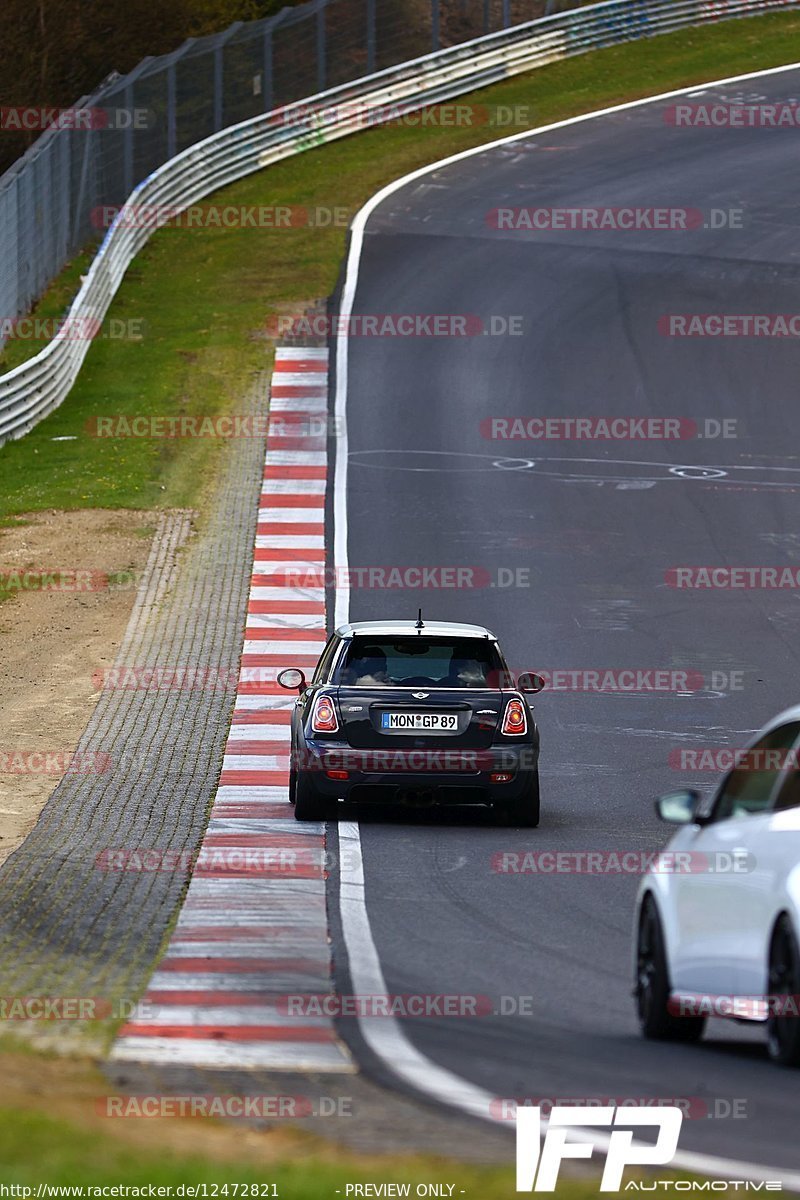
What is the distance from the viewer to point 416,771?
48.7 ft

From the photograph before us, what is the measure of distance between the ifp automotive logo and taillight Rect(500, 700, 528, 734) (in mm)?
7632

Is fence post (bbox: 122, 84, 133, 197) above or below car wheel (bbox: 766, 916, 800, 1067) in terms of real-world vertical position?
above

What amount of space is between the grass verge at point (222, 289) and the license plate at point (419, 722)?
579 inches

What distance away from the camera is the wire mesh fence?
37.6 meters

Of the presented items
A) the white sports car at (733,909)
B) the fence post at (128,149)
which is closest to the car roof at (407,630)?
the white sports car at (733,909)

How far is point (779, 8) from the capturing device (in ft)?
198

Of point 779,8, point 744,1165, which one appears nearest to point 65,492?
point 744,1165

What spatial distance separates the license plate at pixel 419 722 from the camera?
48.9 ft

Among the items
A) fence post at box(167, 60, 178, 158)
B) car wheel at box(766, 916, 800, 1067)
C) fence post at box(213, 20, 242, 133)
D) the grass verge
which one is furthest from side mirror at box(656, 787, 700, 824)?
fence post at box(213, 20, 242, 133)

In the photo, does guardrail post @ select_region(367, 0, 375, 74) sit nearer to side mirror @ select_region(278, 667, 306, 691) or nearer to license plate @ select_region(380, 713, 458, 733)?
side mirror @ select_region(278, 667, 306, 691)

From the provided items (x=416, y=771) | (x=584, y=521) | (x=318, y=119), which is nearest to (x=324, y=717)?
(x=416, y=771)

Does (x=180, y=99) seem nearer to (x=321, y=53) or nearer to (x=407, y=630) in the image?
(x=321, y=53)

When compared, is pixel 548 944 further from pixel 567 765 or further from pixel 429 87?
pixel 429 87

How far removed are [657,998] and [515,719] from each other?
20.1ft
